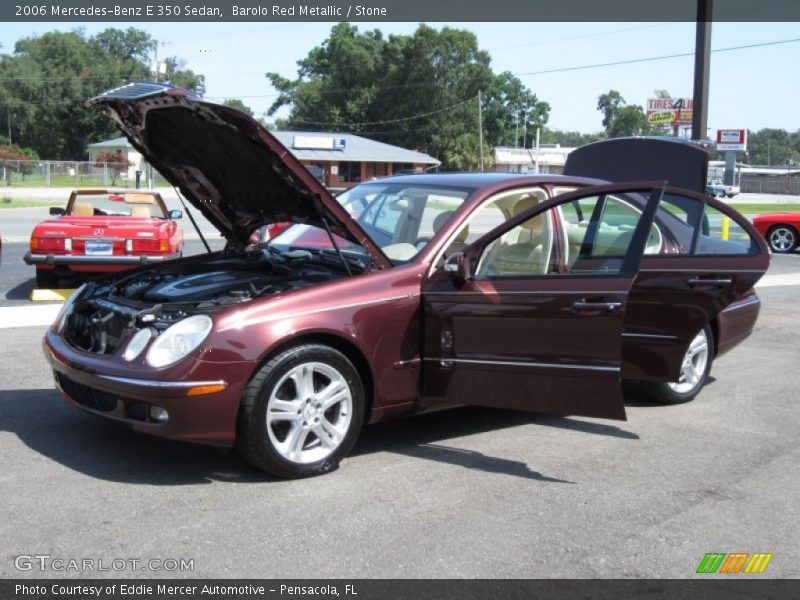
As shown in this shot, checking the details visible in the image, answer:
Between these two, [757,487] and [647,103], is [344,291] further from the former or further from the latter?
[647,103]

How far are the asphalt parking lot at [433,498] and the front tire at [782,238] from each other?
1487 centimetres

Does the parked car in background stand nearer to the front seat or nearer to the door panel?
the door panel

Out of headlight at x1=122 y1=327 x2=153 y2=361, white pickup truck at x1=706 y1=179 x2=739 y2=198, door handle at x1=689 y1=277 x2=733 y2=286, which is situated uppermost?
white pickup truck at x1=706 y1=179 x2=739 y2=198

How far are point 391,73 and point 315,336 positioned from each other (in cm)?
7924

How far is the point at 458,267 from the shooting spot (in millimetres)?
4793

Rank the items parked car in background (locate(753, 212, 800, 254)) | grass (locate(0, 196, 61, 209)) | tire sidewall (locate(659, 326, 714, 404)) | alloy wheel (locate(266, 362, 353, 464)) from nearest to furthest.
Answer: alloy wheel (locate(266, 362, 353, 464)), tire sidewall (locate(659, 326, 714, 404)), parked car in background (locate(753, 212, 800, 254)), grass (locate(0, 196, 61, 209))

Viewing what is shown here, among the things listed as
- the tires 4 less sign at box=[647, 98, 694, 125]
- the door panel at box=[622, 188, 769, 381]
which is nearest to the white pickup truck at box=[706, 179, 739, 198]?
the door panel at box=[622, 188, 769, 381]

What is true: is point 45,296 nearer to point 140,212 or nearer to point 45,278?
point 45,278

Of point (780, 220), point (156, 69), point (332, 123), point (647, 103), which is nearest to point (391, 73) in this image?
point (332, 123)

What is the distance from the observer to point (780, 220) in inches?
776

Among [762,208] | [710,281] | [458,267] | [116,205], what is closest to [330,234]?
[458,267]

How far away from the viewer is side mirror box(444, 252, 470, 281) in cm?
479

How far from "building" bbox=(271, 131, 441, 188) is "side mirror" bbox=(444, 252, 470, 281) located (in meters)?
54.0
